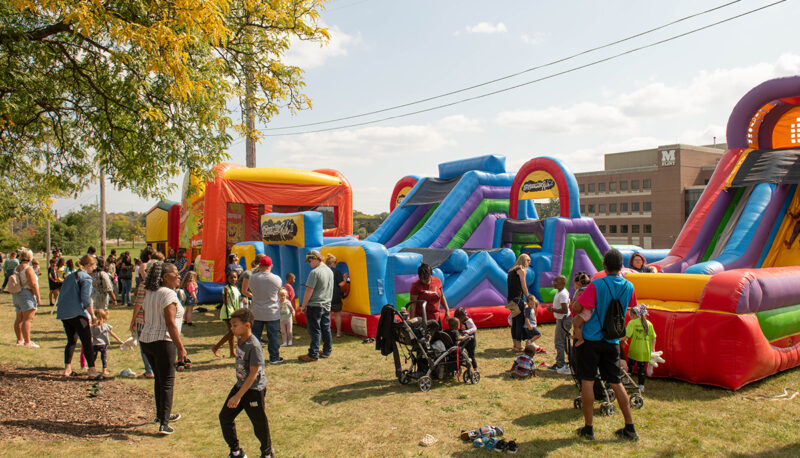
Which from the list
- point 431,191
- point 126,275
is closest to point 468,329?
point 431,191

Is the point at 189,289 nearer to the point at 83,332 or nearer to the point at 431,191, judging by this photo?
the point at 83,332

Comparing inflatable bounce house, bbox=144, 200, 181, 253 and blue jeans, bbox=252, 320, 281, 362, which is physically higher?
inflatable bounce house, bbox=144, 200, 181, 253

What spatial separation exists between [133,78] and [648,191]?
61.1 m

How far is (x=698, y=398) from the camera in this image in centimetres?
591

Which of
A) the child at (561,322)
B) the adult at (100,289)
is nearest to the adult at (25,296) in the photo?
the adult at (100,289)

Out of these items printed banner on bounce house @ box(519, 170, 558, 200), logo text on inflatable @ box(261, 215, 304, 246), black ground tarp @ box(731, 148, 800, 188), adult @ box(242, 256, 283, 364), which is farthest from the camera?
printed banner on bounce house @ box(519, 170, 558, 200)

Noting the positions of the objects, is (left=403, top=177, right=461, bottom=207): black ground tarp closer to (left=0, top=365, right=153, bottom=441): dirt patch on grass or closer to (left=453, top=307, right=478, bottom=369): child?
(left=453, top=307, right=478, bottom=369): child

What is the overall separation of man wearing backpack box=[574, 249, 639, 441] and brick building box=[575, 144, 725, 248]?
56.3 metres

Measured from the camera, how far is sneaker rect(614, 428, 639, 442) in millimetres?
4723

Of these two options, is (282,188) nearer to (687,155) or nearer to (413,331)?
(413,331)

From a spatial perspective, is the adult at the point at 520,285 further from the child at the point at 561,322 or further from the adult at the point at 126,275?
the adult at the point at 126,275

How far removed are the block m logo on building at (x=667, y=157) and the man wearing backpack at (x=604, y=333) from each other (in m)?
59.0

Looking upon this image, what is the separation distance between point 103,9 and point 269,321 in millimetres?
4151

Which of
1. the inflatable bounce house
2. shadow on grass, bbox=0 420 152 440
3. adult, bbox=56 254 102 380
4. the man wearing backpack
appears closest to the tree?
adult, bbox=56 254 102 380
